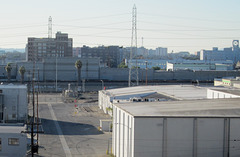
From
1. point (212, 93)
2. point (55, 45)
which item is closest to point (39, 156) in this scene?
point (212, 93)

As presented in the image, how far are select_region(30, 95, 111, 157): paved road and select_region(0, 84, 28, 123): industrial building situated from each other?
143cm

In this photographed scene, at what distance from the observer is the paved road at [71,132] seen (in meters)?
17.2

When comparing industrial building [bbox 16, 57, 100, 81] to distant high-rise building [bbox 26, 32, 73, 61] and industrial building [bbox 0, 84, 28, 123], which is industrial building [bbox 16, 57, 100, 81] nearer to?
distant high-rise building [bbox 26, 32, 73, 61]

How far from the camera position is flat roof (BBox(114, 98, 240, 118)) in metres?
13.5

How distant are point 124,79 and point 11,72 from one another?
14.1 m

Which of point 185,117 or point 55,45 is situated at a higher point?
point 55,45

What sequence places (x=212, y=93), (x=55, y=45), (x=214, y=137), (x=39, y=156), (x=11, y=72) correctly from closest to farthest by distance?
(x=214, y=137) → (x=39, y=156) → (x=212, y=93) → (x=11, y=72) → (x=55, y=45)

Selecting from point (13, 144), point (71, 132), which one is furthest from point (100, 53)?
point (13, 144)

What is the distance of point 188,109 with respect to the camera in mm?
14203

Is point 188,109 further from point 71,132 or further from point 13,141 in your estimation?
point 71,132

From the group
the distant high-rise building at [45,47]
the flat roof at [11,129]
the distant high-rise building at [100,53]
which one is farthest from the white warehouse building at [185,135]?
the distant high-rise building at [100,53]

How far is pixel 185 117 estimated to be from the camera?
1308 cm

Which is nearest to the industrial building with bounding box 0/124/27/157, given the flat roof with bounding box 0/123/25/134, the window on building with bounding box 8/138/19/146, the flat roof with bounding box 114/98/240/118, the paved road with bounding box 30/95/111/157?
the window on building with bounding box 8/138/19/146

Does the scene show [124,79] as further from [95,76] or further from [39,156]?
[39,156]
